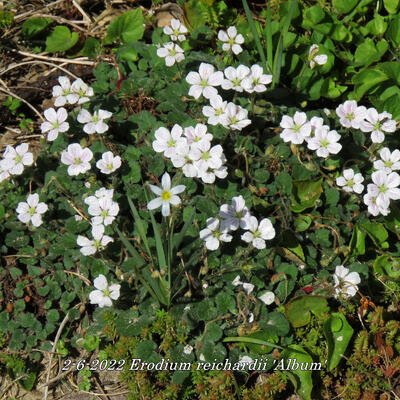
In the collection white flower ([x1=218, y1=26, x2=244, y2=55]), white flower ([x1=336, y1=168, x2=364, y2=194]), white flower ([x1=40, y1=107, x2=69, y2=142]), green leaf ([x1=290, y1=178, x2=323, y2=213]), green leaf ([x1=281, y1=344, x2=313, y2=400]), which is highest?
white flower ([x1=218, y1=26, x2=244, y2=55])

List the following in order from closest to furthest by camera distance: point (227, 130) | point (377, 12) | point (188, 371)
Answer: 1. point (188, 371)
2. point (227, 130)
3. point (377, 12)

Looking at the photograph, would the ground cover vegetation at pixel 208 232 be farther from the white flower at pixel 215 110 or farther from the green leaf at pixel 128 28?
the green leaf at pixel 128 28

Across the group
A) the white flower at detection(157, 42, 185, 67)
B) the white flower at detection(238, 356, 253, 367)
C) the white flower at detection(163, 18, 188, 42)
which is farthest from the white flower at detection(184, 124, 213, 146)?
the white flower at detection(238, 356, 253, 367)

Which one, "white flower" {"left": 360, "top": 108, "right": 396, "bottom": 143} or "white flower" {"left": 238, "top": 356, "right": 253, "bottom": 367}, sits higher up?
"white flower" {"left": 360, "top": 108, "right": 396, "bottom": 143}

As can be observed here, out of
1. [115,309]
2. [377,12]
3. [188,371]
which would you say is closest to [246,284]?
[188,371]

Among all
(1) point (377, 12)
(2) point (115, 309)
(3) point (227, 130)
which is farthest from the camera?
(1) point (377, 12)

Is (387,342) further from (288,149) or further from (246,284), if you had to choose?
(288,149)

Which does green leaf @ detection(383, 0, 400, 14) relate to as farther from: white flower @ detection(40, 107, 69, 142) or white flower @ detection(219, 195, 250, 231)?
white flower @ detection(40, 107, 69, 142)
